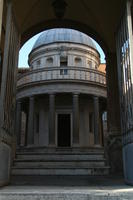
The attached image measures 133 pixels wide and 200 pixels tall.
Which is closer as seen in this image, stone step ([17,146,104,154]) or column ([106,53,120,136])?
column ([106,53,120,136])

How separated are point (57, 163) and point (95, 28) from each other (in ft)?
19.5

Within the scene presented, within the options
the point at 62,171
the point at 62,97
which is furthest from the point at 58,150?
the point at 62,171

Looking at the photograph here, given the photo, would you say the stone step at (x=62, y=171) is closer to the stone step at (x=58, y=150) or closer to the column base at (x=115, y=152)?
the column base at (x=115, y=152)

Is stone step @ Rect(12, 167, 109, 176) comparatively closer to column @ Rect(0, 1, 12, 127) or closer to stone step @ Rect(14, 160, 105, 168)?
stone step @ Rect(14, 160, 105, 168)

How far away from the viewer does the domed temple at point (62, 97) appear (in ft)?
69.9

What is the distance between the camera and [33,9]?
811 cm

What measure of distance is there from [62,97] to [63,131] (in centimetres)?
312

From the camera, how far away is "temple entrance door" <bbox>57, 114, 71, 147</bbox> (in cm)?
2459

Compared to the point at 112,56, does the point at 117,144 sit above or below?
below

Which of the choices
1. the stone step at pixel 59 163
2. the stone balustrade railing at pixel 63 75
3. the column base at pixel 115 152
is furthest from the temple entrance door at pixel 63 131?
the column base at pixel 115 152

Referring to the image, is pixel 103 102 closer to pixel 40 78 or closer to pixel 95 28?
pixel 40 78

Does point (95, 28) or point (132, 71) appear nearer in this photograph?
point (132, 71)

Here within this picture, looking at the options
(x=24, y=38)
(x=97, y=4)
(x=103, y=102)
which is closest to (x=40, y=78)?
(x=103, y=102)

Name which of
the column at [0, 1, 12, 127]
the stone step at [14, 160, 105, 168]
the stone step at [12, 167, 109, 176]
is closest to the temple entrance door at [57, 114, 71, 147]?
the stone step at [14, 160, 105, 168]
